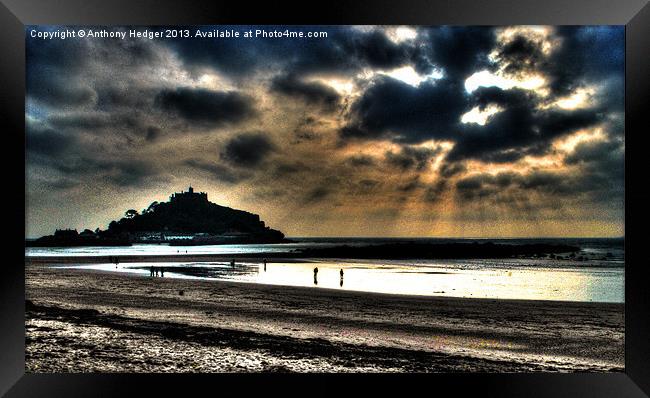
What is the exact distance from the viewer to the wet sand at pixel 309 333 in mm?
6848

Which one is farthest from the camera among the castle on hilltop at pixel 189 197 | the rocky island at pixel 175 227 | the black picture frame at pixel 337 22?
the rocky island at pixel 175 227

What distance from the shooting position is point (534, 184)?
82.3 ft

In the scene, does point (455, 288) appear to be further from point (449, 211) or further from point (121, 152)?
point (121, 152)

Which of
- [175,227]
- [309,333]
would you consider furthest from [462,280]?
[175,227]

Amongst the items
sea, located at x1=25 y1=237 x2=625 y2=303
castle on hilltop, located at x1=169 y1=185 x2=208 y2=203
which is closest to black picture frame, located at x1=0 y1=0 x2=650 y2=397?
sea, located at x1=25 y1=237 x2=625 y2=303

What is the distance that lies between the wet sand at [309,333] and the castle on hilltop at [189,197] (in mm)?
21036

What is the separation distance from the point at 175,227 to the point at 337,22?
40760 millimetres

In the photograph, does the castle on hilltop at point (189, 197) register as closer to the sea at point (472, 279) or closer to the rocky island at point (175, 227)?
the rocky island at point (175, 227)

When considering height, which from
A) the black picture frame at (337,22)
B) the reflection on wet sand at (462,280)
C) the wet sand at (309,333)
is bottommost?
the reflection on wet sand at (462,280)

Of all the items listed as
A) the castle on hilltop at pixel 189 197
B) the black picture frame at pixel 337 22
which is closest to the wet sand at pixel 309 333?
the black picture frame at pixel 337 22

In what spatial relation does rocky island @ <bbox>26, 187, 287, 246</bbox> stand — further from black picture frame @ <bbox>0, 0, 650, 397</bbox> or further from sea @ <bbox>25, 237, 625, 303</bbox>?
black picture frame @ <bbox>0, 0, 650, 397</bbox>

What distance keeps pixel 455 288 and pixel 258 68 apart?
1334cm

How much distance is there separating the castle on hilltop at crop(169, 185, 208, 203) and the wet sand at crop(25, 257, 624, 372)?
21.0m

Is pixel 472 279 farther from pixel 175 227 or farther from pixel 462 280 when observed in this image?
pixel 175 227
